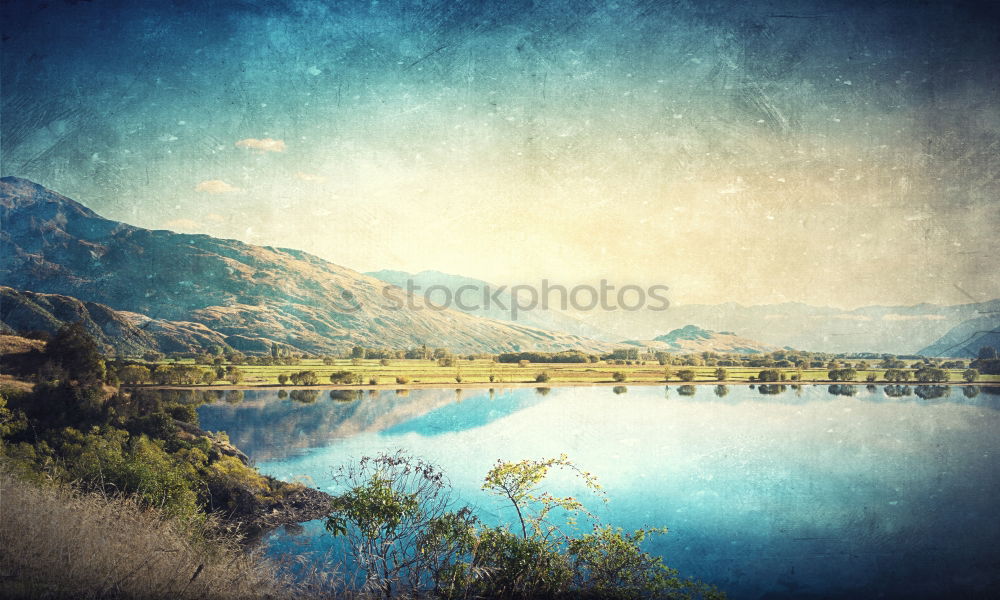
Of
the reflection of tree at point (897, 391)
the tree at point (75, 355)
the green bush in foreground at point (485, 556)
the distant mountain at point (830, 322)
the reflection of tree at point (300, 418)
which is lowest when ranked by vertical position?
the green bush in foreground at point (485, 556)

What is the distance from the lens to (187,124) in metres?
11.3

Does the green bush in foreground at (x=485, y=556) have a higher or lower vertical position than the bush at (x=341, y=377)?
lower

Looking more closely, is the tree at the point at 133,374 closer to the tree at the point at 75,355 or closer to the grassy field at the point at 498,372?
the tree at the point at 75,355

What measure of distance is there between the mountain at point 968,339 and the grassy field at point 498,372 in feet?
2.51

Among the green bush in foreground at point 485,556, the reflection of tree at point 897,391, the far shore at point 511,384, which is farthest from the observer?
the reflection of tree at point 897,391

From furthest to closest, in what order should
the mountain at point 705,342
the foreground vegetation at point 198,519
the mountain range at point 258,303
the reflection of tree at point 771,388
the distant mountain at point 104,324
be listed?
the reflection of tree at point 771,388 → the mountain at point 705,342 → the mountain range at point 258,303 → the distant mountain at point 104,324 → the foreground vegetation at point 198,519

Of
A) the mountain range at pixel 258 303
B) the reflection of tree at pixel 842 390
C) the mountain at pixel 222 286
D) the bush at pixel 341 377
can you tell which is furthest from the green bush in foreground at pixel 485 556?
the reflection of tree at pixel 842 390

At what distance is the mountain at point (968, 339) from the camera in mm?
12477

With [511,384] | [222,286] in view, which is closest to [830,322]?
[511,384]

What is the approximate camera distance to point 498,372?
14.1 meters

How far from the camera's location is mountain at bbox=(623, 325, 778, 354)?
13.6m

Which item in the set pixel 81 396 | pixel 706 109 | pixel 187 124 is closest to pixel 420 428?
pixel 81 396

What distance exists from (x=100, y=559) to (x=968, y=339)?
17.8 m

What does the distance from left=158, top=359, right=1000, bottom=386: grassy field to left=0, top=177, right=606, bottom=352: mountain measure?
0.68 metres
